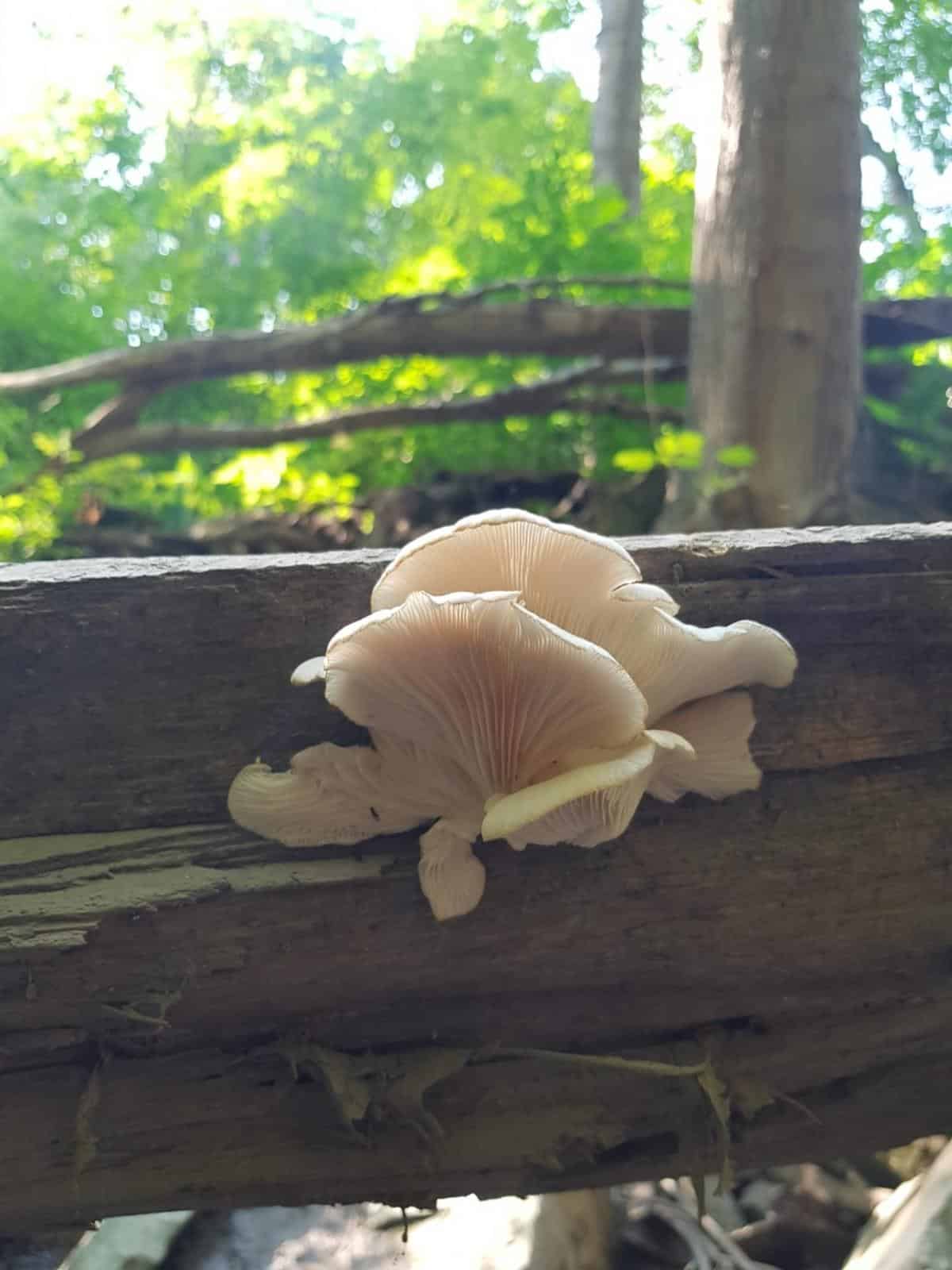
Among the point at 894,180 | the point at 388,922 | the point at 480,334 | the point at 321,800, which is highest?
the point at 894,180

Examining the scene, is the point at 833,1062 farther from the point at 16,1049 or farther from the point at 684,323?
the point at 684,323

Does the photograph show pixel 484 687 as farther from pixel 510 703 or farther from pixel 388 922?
pixel 388 922

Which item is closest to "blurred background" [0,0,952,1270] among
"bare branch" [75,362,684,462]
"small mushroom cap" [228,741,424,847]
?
"bare branch" [75,362,684,462]

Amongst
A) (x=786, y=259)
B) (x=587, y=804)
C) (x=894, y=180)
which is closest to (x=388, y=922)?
(x=587, y=804)

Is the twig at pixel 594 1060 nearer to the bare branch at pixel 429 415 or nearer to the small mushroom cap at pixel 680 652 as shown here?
the small mushroom cap at pixel 680 652

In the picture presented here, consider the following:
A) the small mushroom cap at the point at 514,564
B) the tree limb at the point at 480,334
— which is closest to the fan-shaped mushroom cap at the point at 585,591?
the small mushroom cap at the point at 514,564

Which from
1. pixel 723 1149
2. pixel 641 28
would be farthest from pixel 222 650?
pixel 641 28
